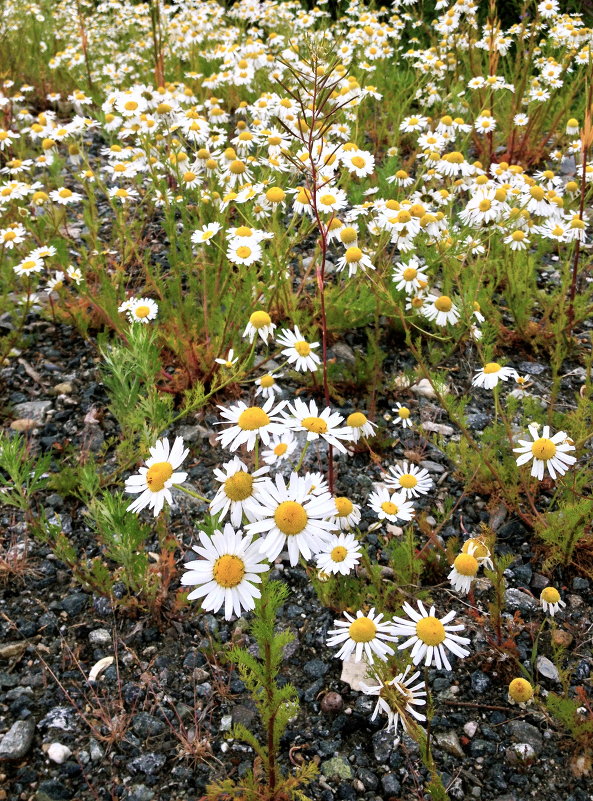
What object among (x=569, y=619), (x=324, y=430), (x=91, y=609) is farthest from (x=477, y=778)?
(x=91, y=609)

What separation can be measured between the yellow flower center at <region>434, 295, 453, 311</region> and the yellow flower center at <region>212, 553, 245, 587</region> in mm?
1838

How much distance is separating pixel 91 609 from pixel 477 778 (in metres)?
1.40

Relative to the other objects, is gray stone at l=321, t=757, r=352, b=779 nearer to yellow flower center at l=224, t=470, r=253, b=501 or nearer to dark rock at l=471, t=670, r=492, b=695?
dark rock at l=471, t=670, r=492, b=695

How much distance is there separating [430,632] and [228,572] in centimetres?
63

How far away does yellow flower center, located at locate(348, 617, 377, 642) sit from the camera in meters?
1.78

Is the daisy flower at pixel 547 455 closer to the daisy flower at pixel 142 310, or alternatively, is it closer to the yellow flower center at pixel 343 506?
the yellow flower center at pixel 343 506

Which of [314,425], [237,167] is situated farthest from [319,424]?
[237,167]

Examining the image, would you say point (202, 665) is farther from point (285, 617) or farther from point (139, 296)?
point (139, 296)

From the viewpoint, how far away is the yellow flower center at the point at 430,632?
5.70 ft

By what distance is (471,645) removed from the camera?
2.18 meters

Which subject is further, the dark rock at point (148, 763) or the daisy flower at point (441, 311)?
the daisy flower at point (441, 311)

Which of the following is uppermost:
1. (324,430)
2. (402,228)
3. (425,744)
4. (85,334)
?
(402,228)

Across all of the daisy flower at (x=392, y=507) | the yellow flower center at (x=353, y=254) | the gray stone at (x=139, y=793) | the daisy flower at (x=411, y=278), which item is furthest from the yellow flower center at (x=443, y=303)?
the gray stone at (x=139, y=793)

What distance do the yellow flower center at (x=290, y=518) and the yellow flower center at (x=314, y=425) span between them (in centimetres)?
51
